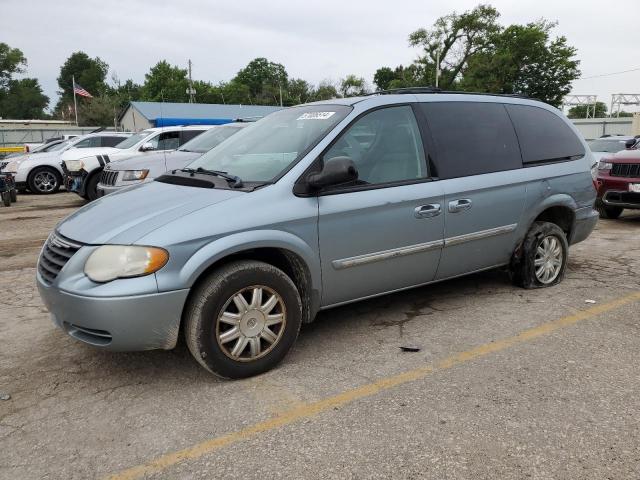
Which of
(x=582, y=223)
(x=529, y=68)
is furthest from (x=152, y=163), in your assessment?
(x=529, y=68)

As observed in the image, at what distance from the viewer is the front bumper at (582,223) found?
16.5 feet

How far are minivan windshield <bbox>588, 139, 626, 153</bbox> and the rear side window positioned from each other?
874 centimetres

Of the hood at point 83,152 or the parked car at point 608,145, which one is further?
the hood at point 83,152

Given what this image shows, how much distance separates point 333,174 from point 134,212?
1.24m

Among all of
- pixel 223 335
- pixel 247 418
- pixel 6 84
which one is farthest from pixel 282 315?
pixel 6 84

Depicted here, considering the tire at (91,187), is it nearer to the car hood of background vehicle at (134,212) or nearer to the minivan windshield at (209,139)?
the minivan windshield at (209,139)

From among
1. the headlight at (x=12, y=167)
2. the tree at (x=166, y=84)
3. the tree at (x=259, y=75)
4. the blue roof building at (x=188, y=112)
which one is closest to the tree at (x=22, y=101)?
the tree at (x=166, y=84)

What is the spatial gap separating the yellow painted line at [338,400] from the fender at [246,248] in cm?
76

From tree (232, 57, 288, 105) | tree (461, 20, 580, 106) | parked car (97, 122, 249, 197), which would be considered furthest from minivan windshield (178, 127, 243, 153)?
tree (232, 57, 288, 105)

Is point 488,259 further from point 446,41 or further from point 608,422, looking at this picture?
point 446,41

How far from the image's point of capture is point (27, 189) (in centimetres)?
1511

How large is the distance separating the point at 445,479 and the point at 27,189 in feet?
51.8

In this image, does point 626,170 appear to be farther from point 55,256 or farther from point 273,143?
point 55,256

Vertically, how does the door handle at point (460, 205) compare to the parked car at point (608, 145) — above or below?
below
